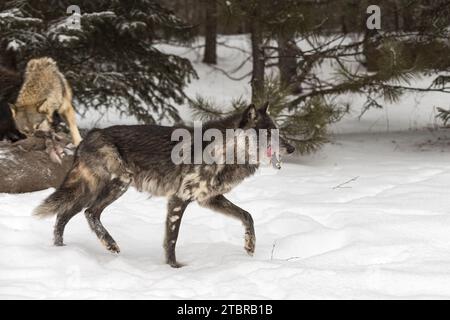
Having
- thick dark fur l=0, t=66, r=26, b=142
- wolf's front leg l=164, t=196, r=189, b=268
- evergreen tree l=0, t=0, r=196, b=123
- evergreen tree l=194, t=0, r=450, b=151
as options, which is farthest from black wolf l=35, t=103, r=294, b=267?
evergreen tree l=0, t=0, r=196, b=123

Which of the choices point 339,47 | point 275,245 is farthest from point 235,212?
point 339,47

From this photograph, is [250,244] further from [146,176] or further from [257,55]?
[257,55]

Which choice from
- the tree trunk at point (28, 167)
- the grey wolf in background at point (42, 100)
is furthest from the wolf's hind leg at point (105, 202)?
the grey wolf in background at point (42, 100)

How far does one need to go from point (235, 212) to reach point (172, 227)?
24.2 inches

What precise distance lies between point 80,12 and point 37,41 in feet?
2.67

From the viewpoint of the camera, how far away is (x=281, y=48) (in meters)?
10.8

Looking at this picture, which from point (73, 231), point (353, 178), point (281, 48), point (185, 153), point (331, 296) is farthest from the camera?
point (281, 48)

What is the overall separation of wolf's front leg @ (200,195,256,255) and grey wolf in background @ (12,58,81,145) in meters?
3.42

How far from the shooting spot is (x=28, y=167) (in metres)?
7.51

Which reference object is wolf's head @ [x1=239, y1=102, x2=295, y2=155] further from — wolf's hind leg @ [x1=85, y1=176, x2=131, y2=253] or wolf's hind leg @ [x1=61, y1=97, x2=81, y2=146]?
wolf's hind leg @ [x1=61, y1=97, x2=81, y2=146]

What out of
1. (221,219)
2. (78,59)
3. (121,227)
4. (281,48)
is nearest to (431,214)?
(221,219)

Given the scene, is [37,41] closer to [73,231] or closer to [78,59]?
[78,59]

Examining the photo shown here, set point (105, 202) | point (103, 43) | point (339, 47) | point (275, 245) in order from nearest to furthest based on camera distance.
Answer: point (105, 202), point (275, 245), point (339, 47), point (103, 43)

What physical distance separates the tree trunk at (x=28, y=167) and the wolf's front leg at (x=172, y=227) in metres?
2.64
